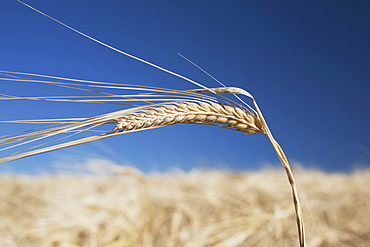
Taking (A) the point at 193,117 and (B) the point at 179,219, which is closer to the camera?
(A) the point at 193,117

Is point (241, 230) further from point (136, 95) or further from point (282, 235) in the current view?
point (136, 95)

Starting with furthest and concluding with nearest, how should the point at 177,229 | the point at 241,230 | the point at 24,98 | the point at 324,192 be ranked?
the point at 324,192, the point at 177,229, the point at 241,230, the point at 24,98

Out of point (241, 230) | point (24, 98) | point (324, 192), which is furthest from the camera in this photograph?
point (324, 192)

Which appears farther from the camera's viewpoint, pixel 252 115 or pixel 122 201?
pixel 122 201

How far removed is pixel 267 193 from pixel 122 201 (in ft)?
1.97

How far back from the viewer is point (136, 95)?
61cm

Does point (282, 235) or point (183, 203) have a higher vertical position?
point (183, 203)

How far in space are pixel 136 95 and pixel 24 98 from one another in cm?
20

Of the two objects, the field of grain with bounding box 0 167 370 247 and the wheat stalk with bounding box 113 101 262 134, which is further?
the field of grain with bounding box 0 167 370 247

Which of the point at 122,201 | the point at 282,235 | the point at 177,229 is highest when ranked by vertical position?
the point at 122,201

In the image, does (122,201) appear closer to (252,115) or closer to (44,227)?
(44,227)

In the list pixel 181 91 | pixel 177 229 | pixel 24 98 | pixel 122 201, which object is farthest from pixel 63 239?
pixel 181 91

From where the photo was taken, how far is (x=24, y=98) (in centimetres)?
61

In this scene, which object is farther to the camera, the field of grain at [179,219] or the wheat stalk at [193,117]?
the field of grain at [179,219]
